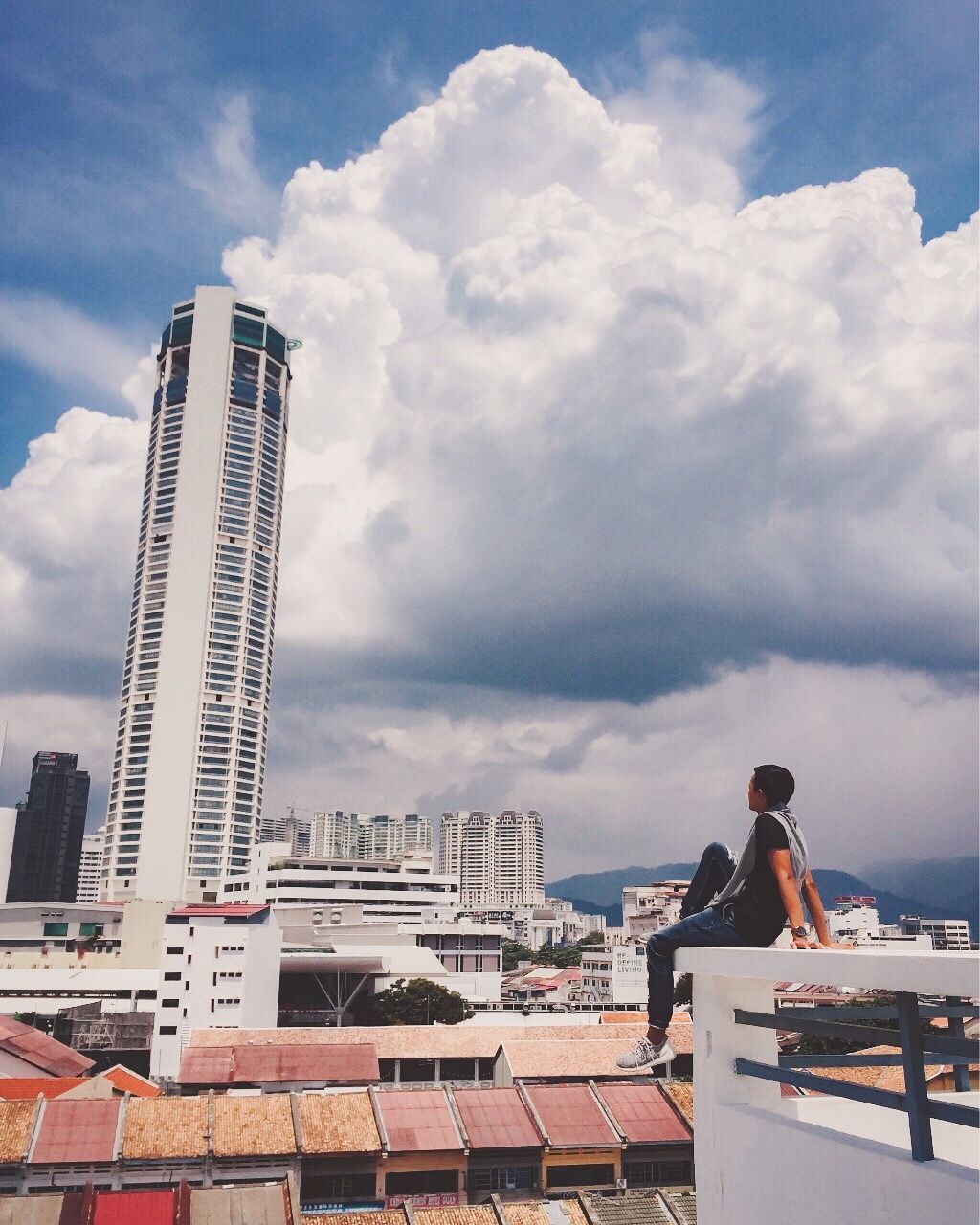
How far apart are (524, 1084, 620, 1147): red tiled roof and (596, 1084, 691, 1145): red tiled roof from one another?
0.32 m

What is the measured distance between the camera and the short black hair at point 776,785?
111 inches

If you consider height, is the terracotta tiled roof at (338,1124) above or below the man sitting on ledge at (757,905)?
below

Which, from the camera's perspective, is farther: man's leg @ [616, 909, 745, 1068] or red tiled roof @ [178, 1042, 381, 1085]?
red tiled roof @ [178, 1042, 381, 1085]

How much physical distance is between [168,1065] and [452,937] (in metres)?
20.3

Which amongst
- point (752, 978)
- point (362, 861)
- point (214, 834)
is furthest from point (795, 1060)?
point (214, 834)

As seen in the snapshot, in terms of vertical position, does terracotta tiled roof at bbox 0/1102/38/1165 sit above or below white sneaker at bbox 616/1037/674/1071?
below

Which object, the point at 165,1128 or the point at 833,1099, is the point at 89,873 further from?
the point at 833,1099

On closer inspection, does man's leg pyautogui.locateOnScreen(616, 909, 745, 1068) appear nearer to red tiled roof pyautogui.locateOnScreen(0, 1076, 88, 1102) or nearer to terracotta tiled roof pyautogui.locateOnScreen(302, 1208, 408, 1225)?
terracotta tiled roof pyautogui.locateOnScreen(302, 1208, 408, 1225)

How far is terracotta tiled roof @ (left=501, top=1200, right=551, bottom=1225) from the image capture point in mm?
14958

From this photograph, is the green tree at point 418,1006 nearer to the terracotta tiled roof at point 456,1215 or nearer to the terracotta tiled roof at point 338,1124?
the terracotta tiled roof at point 338,1124

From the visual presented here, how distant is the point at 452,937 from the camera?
49125 mm

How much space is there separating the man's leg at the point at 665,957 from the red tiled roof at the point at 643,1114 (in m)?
17.6

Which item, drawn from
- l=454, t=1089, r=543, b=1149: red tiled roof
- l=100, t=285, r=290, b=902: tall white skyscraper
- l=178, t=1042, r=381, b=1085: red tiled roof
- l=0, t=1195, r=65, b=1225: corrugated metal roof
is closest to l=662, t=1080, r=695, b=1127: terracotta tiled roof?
l=454, t=1089, r=543, b=1149: red tiled roof

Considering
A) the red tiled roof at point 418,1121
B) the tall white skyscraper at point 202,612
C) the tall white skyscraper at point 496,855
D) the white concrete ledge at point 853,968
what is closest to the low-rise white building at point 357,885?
the tall white skyscraper at point 202,612
